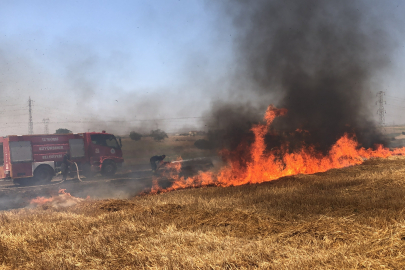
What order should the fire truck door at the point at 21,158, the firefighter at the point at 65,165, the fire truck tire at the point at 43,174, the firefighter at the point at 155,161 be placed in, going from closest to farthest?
the firefighter at the point at 155,161
the fire truck door at the point at 21,158
the fire truck tire at the point at 43,174
the firefighter at the point at 65,165

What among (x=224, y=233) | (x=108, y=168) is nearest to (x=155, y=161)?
(x=108, y=168)

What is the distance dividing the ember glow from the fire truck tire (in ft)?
29.4

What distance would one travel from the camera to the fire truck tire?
2075 cm

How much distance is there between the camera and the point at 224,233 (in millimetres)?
6215

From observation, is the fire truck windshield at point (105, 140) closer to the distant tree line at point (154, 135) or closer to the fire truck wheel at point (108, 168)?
the fire truck wheel at point (108, 168)

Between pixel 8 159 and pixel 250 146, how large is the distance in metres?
15.3

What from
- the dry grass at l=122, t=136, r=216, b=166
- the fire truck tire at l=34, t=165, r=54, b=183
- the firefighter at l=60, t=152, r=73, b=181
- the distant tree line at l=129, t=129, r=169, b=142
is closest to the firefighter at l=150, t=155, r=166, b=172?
the firefighter at l=60, t=152, r=73, b=181

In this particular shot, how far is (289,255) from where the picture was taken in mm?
4496

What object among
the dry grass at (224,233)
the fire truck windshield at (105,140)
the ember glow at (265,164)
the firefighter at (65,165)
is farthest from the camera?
the fire truck windshield at (105,140)

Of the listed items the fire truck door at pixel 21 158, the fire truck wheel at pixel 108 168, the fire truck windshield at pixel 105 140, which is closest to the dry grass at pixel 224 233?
the fire truck door at pixel 21 158

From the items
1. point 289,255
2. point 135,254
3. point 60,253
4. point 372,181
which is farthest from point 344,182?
point 60,253

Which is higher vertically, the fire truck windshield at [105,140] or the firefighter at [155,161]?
the fire truck windshield at [105,140]

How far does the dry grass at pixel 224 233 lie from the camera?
4445 millimetres

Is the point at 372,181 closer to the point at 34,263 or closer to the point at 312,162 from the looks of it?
the point at 312,162
